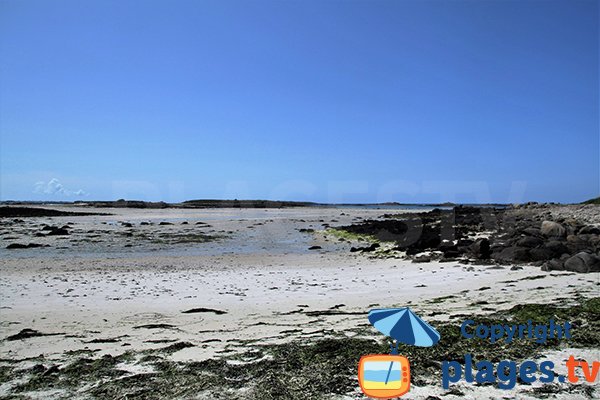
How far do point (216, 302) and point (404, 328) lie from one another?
667 centimetres

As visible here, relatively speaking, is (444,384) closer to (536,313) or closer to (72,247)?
(536,313)

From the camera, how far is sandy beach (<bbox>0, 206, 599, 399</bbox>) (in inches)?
238

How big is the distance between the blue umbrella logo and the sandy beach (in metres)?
0.78

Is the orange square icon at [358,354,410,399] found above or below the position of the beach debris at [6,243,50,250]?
above

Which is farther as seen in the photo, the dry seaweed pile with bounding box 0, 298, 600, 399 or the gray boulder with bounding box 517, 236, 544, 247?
the gray boulder with bounding box 517, 236, 544, 247

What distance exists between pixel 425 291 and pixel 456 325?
3892mm

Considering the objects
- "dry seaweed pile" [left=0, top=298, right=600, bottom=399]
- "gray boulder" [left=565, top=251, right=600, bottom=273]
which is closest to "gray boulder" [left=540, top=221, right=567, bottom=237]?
"gray boulder" [left=565, top=251, right=600, bottom=273]

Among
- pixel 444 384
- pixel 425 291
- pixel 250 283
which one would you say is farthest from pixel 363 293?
pixel 444 384

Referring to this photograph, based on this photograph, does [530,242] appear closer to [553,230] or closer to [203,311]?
[553,230]

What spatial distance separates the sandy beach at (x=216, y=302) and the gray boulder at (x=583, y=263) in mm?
407

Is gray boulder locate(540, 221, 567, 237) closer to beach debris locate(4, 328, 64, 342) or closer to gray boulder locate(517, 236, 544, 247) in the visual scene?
gray boulder locate(517, 236, 544, 247)

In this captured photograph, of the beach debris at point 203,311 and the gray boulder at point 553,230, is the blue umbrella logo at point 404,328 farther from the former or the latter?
the gray boulder at point 553,230

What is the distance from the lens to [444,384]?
487 centimetres

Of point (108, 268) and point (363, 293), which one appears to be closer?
point (363, 293)
